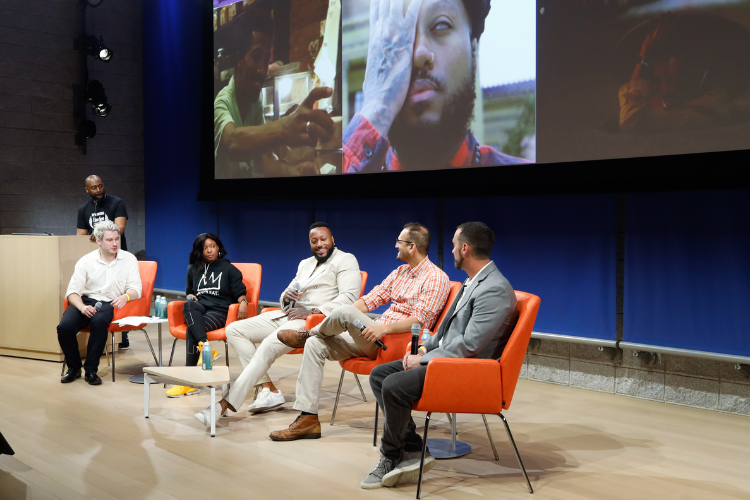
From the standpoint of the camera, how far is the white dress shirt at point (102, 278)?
557 cm

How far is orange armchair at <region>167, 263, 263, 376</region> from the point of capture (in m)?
5.13

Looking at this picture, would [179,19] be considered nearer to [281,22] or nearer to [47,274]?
[281,22]

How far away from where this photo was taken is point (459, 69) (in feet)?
18.3

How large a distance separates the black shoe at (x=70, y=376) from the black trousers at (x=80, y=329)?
0.09ft

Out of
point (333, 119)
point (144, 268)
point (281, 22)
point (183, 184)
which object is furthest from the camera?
point (183, 184)

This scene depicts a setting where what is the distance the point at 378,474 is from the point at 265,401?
1.46 metres

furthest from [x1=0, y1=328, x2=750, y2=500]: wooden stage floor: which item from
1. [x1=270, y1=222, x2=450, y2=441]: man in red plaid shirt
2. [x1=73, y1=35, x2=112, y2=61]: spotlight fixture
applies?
[x1=73, y1=35, x2=112, y2=61]: spotlight fixture

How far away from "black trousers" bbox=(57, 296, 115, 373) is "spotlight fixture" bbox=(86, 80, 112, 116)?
12.0ft

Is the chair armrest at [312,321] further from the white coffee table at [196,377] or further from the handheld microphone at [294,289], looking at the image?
the white coffee table at [196,377]

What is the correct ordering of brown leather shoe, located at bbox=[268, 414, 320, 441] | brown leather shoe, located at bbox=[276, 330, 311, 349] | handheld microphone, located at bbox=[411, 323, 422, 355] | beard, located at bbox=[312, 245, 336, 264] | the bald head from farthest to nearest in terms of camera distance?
the bald head < beard, located at bbox=[312, 245, 336, 264] < brown leather shoe, located at bbox=[276, 330, 311, 349] < brown leather shoe, located at bbox=[268, 414, 320, 441] < handheld microphone, located at bbox=[411, 323, 422, 355]

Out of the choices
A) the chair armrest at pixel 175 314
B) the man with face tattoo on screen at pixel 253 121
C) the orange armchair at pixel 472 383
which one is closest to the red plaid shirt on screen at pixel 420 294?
the orange armchair at pixel 472 383

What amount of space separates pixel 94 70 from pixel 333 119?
149 inches

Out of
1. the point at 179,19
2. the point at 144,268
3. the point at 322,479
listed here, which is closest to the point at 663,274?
the point at 322,479

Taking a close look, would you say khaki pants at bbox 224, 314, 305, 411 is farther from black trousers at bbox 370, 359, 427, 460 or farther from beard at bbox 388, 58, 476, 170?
beard at bbox 388, 58, 476, 170
